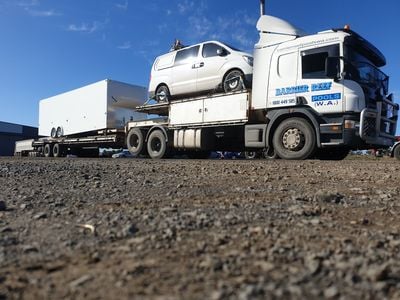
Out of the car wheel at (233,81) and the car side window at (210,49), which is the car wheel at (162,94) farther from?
the car wheel at (233,81)

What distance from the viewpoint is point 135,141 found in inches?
623

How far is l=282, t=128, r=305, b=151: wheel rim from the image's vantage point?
35.3 ft

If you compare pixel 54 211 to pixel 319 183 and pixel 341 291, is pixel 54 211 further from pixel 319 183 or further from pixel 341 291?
pixel 319 183

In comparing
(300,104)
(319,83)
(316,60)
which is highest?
(316,60)

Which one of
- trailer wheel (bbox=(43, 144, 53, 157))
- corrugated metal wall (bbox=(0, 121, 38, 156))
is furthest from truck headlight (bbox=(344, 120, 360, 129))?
corrugated metal wall (bbox=(0, 121, 38, 156))

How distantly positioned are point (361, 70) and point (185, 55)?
5.70 meters

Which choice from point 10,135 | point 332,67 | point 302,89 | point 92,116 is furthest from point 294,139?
point 10,135

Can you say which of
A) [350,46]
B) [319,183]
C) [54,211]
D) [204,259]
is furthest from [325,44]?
[204,259]

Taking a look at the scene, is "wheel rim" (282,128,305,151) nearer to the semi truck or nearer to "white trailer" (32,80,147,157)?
the semi truck

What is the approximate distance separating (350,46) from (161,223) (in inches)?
336

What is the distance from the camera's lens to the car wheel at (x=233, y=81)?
1209 centimetres

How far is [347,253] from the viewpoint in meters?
2.58

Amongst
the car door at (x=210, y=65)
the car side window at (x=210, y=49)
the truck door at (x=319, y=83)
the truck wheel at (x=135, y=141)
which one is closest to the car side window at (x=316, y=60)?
the truck door at (x=319, y=83)

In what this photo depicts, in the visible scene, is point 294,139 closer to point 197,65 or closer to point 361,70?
point 361,70
